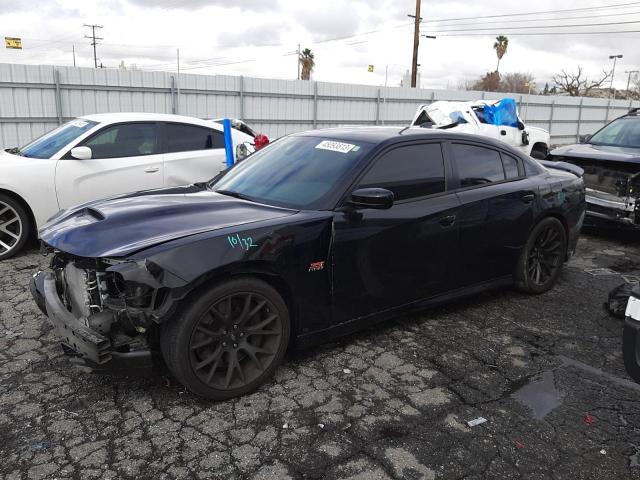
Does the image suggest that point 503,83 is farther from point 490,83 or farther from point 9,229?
point 9,229

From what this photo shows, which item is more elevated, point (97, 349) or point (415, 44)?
point (415, 44)

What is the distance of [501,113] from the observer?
12.3 metres

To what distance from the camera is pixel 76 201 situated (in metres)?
5.99

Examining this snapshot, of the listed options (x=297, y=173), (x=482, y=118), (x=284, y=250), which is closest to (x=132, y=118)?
(x=297, y=173)

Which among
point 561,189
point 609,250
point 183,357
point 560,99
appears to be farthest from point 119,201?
point 560,99

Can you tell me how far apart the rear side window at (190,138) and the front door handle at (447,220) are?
157 inches

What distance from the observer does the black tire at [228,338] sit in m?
2.89

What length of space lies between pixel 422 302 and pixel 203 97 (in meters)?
12.5

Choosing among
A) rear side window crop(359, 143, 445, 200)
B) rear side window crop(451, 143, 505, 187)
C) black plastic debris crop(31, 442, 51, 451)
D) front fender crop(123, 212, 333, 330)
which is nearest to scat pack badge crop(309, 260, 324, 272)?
front fender crop(123, 212, 333, 330)

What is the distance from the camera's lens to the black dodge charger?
287 cm

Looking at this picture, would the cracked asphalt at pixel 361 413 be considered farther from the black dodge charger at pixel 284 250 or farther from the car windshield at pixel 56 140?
the car windshield at pixel 56 140

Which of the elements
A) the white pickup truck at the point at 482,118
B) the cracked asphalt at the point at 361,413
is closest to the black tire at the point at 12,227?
the cracked asphalt at the point at 361,413

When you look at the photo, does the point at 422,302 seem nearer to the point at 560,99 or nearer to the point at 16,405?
the point at 16,405

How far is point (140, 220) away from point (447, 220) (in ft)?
7.21
